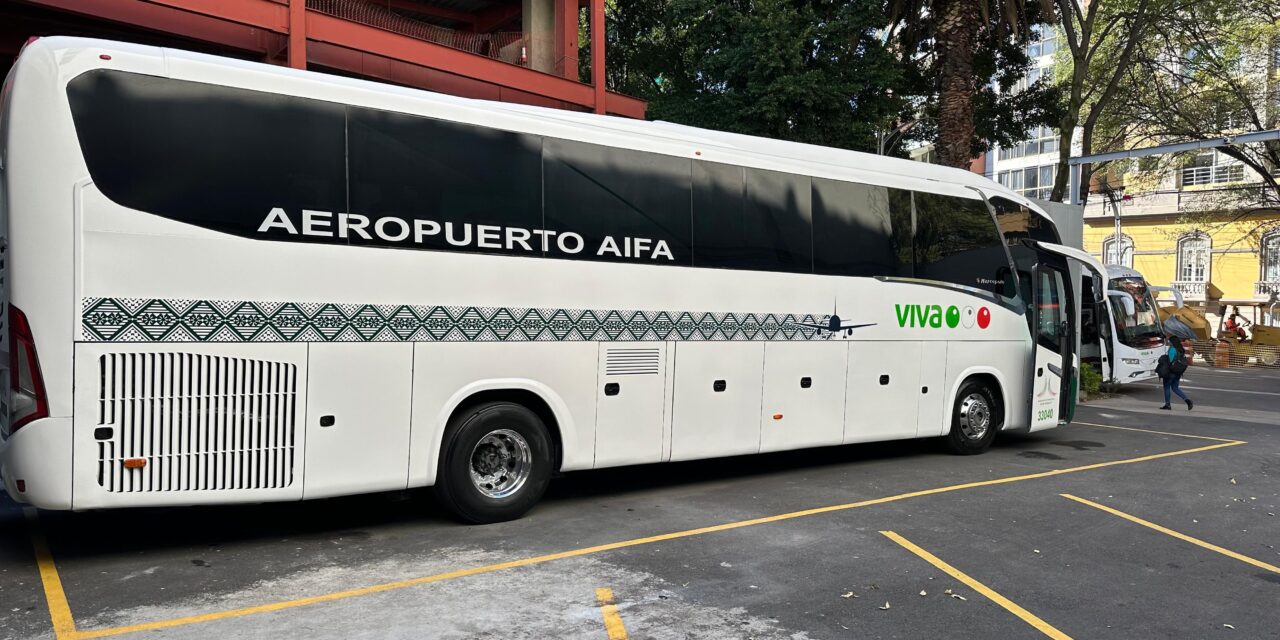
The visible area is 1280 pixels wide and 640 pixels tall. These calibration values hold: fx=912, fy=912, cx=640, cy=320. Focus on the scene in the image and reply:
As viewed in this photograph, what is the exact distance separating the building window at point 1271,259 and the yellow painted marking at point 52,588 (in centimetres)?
4977

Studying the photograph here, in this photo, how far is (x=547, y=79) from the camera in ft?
67.5

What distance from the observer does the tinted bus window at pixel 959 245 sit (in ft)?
34.2

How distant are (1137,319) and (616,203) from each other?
17999 millimetres

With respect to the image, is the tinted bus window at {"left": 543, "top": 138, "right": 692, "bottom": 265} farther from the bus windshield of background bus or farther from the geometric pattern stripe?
the bus windshield of background bus

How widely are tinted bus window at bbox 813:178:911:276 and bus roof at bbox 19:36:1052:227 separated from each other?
0.64 feet

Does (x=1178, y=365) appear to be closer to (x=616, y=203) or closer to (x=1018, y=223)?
(x=1018, y=223)

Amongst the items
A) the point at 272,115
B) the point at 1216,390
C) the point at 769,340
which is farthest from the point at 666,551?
the point at 1216,390

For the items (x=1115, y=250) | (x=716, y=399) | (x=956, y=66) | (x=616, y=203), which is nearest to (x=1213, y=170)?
(x=1115, y=250)

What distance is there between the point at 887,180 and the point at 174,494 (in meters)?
7.63

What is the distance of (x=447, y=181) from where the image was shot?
279 inches

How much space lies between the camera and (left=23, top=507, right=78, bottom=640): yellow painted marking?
4871 millimetres

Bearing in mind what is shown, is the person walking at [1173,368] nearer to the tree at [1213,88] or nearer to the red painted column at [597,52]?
the red painted column at [597,52]

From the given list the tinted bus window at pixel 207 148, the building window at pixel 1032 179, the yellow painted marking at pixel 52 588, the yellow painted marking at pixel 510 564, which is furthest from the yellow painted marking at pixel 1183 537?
the building window at pixel 1032 179

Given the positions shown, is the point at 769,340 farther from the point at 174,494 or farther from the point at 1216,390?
the point at 1216,390
